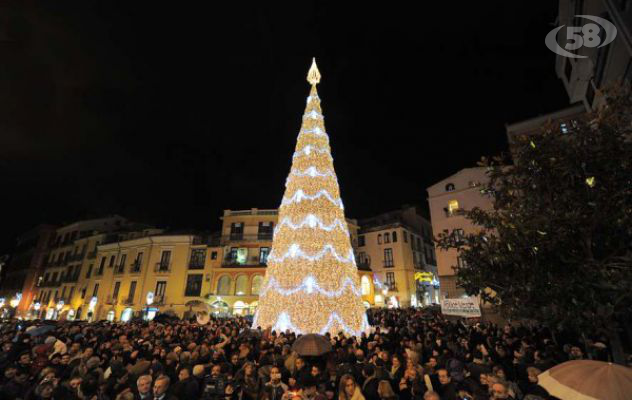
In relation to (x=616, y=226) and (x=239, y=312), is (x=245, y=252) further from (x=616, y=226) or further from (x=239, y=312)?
(x=616, y=226)

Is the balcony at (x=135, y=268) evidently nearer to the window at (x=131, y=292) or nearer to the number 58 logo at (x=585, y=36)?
the window at (x=131, y=292)

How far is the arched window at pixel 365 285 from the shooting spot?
31781mm

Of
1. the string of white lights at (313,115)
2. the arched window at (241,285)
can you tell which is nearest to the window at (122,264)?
the arched window at (241,285)

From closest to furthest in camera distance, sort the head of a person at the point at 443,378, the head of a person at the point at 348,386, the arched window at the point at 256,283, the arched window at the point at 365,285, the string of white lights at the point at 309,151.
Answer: the head of a person at the point at 348,386
the head of a person at the point at 443,378
the string of white lights at the point at 309,151
the arched window at the point at 256,283
the arched window at the point at 365,285

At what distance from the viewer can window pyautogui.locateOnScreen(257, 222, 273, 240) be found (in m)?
30.5

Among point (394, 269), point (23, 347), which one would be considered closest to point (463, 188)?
point (394, 269)

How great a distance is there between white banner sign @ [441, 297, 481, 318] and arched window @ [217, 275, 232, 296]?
21.5 m

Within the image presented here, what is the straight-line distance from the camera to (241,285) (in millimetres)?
29172

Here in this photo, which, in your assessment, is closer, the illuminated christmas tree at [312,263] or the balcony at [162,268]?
the illuminated christmas tree at [312,263]

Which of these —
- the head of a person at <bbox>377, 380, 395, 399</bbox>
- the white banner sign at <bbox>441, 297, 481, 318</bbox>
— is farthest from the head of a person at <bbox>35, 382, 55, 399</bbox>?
the white banner sign at <bbox>441, 297, 481, 318</bbox>

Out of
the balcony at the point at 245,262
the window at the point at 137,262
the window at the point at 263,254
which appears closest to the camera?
the balcony at the point at 245,262

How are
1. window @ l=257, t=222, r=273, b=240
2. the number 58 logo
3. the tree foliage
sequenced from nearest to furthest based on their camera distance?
the tree foliage
the number 58 logo
window @ l=257, t=222, r=273, b=240

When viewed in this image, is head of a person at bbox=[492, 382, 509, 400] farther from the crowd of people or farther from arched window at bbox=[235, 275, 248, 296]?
arched window at bbox=[235, 275, 248, 296]

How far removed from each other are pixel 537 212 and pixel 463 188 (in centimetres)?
1874
